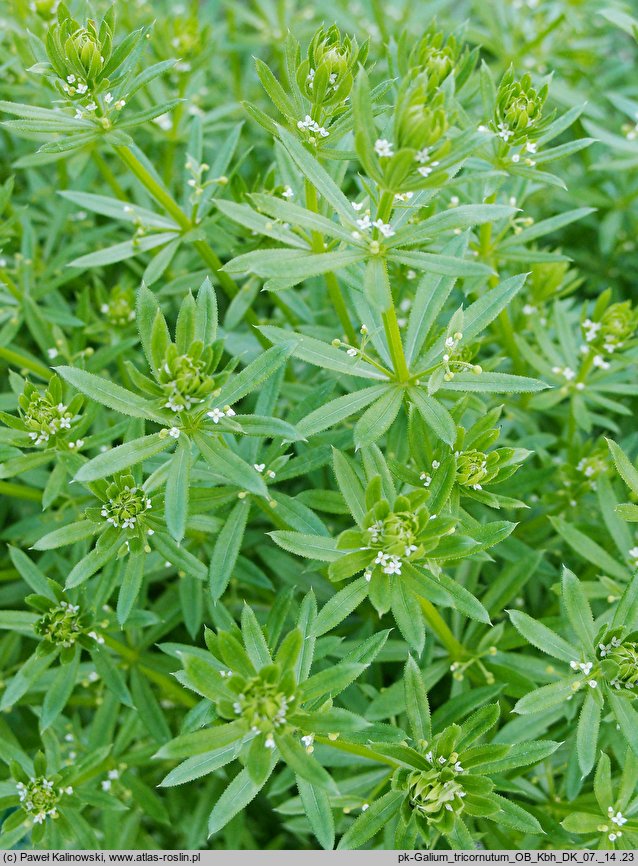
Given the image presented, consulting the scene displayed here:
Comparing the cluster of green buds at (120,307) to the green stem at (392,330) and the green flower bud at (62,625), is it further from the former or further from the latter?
the green stem at (392,330)

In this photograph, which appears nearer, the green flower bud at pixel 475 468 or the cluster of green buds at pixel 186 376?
the cluster of green buds at pixel 186 376

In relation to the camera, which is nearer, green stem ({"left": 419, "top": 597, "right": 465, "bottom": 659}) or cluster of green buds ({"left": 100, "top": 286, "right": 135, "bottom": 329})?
green stem ({"left": 419, "top": 597, "right": 465, "bottom": 659})

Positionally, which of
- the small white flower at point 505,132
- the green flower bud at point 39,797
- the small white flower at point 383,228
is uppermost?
the small white flower at point 505,132

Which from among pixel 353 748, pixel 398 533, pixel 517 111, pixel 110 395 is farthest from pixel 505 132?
pixel 353 748

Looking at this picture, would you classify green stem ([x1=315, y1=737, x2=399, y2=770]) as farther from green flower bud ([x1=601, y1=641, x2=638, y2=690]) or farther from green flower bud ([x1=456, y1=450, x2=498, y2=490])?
green flower bud ([x1=456, y1=450, x2=498, y2=490])

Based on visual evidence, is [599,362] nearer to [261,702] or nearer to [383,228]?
[383,228]

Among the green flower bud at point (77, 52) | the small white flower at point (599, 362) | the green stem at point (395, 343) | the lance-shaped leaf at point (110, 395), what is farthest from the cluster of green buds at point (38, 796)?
the small white flower at point (599, 362)

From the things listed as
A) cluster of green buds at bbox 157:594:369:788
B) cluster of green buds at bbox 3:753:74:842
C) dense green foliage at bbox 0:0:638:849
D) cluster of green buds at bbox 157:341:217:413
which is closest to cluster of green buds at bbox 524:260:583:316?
dense green foliage at bbox 0:0:638:849
